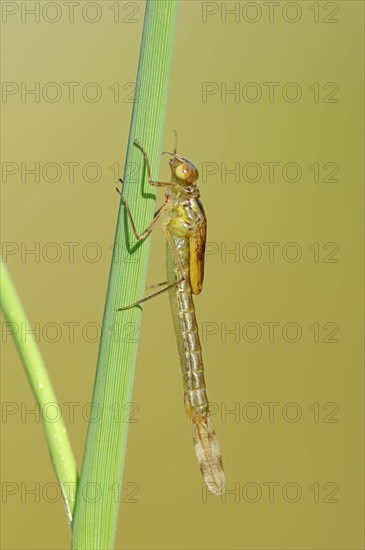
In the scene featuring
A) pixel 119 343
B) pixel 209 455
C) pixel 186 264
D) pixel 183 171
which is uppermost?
pixel 183 171

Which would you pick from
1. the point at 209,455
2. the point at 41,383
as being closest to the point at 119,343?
the point at 41,383

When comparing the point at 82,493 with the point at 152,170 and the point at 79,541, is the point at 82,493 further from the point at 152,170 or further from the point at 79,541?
the point at 152,170

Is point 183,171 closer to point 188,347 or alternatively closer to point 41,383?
point 188,347

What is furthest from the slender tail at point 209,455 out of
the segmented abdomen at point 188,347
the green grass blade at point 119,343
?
the green grass blade at point 119,343

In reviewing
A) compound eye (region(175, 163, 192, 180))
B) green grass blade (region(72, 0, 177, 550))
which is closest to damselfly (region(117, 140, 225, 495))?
compound eye (region(175, 163, 192, 180))

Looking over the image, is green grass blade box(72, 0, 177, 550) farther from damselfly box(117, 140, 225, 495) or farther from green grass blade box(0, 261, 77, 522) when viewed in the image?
damselfly box(117, 140, 225, 495)

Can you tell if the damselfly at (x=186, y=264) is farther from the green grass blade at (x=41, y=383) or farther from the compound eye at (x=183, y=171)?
the green grass blade at (x=41, y=383)
